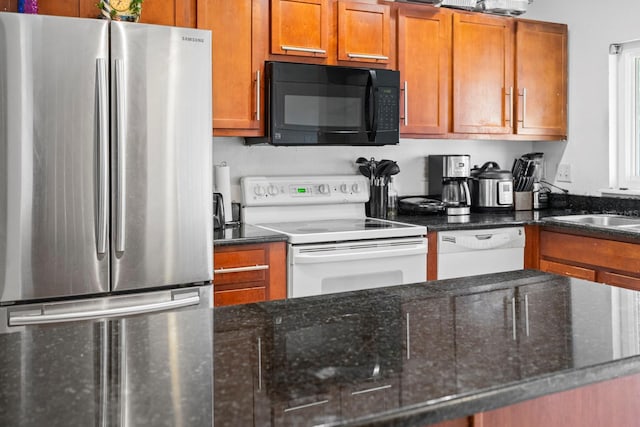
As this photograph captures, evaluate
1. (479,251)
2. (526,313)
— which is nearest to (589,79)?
(479,251)

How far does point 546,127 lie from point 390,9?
4.45 ft

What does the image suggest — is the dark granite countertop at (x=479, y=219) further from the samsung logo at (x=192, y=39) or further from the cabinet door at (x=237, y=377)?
the cabinet door at (x=237, y=377)

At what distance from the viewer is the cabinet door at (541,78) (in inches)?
156

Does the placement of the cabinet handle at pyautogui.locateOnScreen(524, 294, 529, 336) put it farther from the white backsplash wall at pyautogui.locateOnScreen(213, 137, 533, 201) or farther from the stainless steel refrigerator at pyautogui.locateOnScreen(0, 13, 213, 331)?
the white backsplash wall at pyautogui.locateOnScreen(213, 137, 533, 201)

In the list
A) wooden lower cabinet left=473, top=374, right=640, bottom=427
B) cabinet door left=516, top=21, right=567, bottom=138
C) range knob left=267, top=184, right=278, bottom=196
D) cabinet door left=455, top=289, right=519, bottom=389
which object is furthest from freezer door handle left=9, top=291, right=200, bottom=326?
cabinet door left=516, top=21, right=567, bottom=138

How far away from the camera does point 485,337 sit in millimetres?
1129

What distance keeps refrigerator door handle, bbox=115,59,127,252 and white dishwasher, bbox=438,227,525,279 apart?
1654mm

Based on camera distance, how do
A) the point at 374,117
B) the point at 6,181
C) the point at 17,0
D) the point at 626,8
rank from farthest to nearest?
the point at 626,8 < the point at 374,117 < the point at 17,0 < the point at 6,181

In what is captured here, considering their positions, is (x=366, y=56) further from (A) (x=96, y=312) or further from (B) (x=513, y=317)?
(B) (x=513, y=317)

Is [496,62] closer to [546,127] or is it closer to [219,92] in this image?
[546,127]

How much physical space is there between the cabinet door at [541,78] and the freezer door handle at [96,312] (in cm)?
244

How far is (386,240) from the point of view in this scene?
3135mm

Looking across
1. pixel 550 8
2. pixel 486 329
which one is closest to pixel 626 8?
pixel 550 8

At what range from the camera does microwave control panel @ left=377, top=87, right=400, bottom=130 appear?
3.40 m
